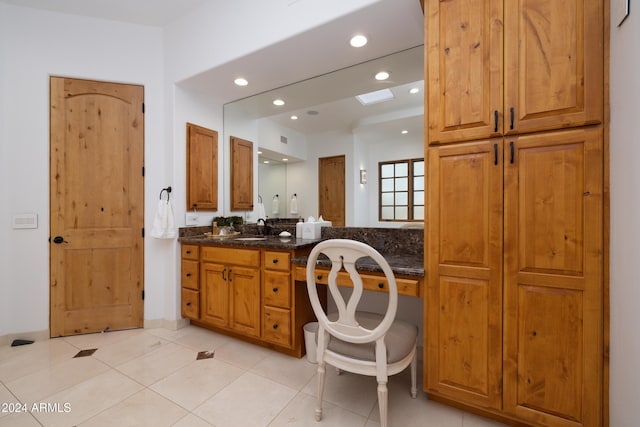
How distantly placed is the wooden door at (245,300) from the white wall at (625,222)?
2050 millimetres

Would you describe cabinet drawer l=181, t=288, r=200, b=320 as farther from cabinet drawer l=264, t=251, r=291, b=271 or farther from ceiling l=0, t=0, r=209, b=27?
ceiling l=0, t=0, r=209, b=27

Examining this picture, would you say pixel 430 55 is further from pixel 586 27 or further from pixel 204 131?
pixel 204 131

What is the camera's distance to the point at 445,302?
4.90ft

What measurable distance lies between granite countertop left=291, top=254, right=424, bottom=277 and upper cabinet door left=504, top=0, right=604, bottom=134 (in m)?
0.86

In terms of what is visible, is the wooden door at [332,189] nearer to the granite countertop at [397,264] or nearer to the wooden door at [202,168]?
the granite countertop at [397,264]

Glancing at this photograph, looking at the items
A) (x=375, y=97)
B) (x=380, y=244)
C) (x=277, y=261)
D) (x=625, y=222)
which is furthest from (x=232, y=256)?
(x=625, y=222)

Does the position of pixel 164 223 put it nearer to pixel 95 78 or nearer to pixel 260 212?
pixel 260 212

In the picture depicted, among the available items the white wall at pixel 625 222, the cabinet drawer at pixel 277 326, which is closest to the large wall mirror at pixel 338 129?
the cabinet drawer at pixel 277 326

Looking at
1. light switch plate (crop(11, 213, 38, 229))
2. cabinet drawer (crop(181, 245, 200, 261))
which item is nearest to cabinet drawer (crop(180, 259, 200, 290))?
cabinet drawer (crop(181, 245, 200, 261))

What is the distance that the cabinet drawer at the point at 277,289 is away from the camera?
6.82ft

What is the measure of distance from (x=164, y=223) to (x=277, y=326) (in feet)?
4.76

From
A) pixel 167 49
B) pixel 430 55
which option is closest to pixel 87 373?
pixel 167 49

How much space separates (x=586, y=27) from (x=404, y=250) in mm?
1539

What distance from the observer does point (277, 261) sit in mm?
2115
